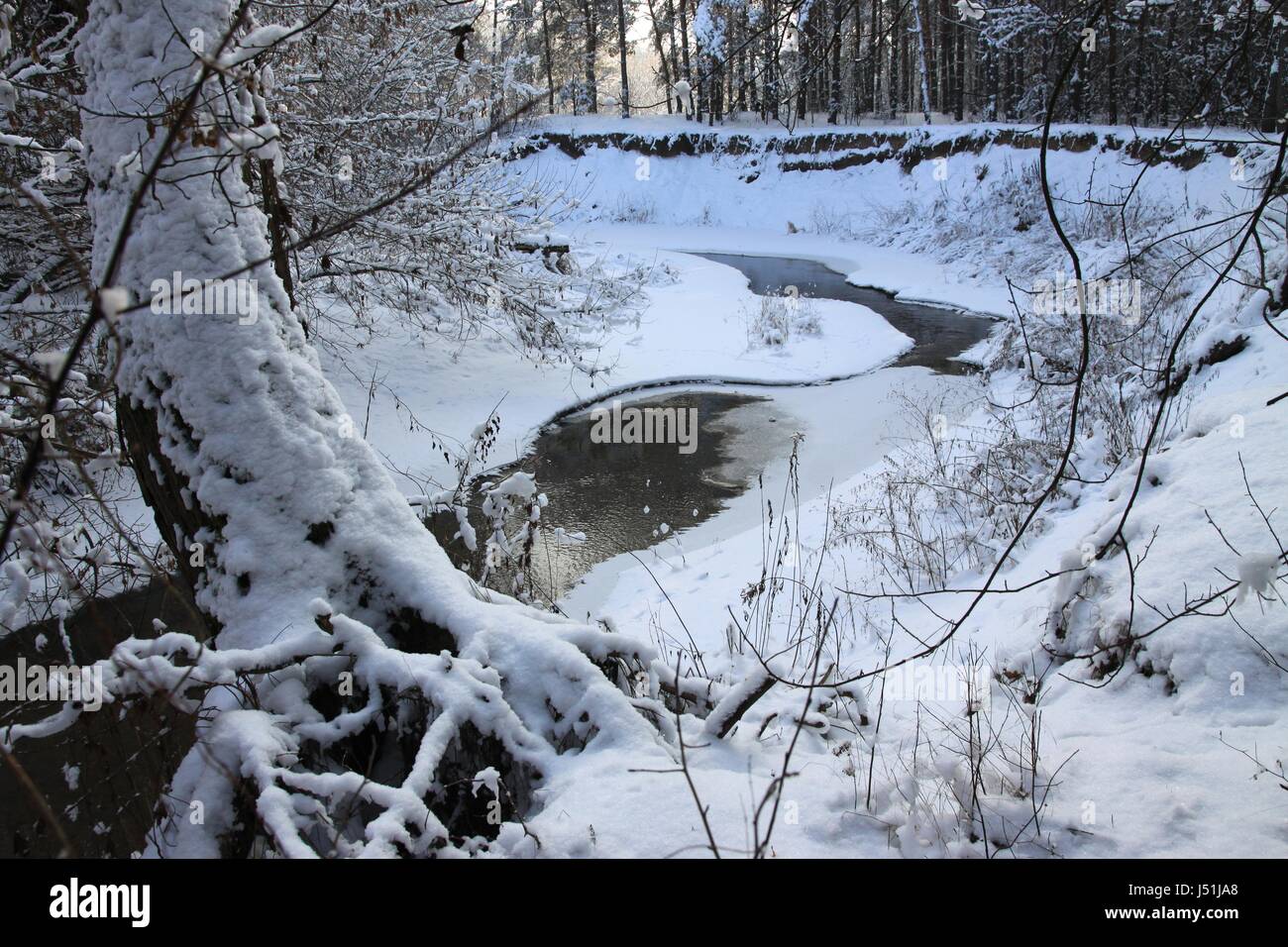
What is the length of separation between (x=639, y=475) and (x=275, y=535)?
6.06 m

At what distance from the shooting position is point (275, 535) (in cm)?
266

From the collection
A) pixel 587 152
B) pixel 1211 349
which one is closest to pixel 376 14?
pixel 1211 349

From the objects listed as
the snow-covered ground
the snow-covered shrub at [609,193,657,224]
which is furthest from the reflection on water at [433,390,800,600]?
the snow-covered shrub at [609,193,657,224]

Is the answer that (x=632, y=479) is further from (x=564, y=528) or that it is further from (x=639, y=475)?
(x=564, y=528)

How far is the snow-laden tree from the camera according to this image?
2354mm

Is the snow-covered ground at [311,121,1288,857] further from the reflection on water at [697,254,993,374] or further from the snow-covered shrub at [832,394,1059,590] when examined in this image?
the reflection on water at [697,254,993,374]

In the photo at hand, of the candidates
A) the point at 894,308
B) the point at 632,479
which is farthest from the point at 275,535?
the point at 894,308

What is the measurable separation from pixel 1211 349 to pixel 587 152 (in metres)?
28.7

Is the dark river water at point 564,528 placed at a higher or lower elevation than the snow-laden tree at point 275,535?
lower

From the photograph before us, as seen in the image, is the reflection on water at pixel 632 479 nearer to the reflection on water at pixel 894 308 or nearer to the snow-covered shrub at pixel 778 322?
the snow-covered shrub at pixel 778 322

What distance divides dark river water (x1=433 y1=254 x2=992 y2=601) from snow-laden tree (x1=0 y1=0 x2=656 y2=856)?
232cm

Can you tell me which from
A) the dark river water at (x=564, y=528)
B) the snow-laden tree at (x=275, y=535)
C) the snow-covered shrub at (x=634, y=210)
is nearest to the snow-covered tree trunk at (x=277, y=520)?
the snow-laden tree at (x=275, y=535)

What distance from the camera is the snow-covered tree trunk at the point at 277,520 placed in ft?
7.80
